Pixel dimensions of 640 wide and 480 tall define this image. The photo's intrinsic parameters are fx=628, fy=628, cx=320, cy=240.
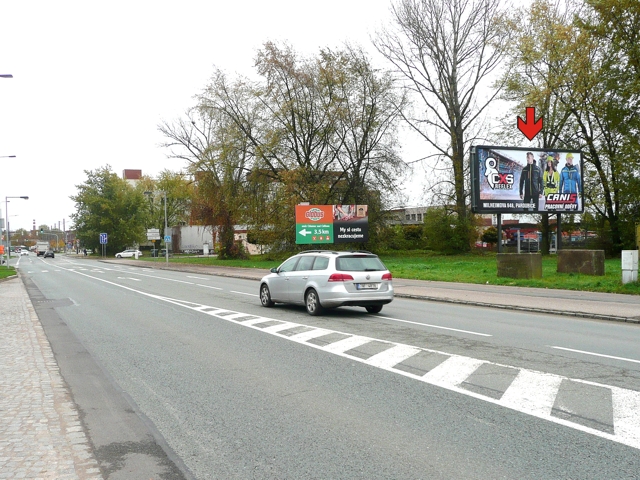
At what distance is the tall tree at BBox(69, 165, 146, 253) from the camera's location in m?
95.0

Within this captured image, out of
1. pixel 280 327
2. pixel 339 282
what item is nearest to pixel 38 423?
pixel 280 327

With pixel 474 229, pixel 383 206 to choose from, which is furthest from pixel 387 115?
pixel 474 229

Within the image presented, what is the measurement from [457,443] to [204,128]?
53.2 m

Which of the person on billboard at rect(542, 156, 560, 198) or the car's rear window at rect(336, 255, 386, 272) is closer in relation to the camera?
the car's rear window at rect(336, 255, 386, 272)

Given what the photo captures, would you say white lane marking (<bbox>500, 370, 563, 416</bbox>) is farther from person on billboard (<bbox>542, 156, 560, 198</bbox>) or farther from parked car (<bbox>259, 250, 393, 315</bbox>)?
person on billboard (<bbox>542, 156, 560, 198</bbox>)

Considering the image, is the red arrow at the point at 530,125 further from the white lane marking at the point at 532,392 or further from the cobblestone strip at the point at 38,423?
the cobblestone strip at the point at 38,423

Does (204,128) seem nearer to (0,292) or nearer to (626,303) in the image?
(0,292)

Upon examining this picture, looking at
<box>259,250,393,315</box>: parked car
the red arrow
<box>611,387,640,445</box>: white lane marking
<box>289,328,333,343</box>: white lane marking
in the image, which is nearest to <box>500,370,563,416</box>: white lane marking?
<box>611,387,640,445</box>: white lane marking

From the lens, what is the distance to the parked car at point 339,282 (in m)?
14.5

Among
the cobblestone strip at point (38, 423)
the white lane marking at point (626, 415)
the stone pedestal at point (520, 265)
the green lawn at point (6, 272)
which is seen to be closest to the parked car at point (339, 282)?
the cobblestone strip at point (38, 423)

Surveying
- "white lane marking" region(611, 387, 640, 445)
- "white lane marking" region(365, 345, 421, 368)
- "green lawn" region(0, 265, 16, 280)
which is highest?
"white lane marking" region(611, 387, 640, 445)

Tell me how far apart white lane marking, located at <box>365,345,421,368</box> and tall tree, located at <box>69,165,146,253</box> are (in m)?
90.4

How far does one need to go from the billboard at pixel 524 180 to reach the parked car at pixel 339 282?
503 inches

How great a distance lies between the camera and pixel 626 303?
16938 mm
